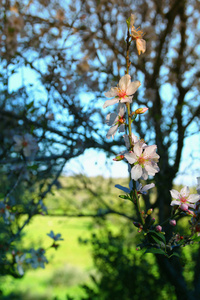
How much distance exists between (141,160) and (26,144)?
902mm

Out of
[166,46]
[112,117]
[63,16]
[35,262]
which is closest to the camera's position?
[112,117]

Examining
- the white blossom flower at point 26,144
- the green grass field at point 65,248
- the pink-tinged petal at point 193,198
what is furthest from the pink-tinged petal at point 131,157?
the green grass field at point 65,248

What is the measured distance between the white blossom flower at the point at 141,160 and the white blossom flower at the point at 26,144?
852 millimetres

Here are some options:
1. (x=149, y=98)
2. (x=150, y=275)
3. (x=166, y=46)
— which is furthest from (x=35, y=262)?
(x=166, y=46)

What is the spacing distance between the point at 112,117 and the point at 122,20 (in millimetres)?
2323

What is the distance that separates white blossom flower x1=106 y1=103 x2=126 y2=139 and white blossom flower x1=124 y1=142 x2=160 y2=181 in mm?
68

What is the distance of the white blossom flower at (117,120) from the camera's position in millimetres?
695

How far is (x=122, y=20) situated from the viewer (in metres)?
2.69

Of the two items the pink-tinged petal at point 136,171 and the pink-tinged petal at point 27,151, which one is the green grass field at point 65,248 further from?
the pink-tinged petal at point 136,171

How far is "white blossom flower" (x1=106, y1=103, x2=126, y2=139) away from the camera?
2.28 ft

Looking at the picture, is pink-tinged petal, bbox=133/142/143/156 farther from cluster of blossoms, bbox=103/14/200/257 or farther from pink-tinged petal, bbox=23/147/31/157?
pink-tinged petal, bbox=23/147/31/157

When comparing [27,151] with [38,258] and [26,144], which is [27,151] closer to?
[26,144]

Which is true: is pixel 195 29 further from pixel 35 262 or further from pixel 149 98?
pixel 35 262


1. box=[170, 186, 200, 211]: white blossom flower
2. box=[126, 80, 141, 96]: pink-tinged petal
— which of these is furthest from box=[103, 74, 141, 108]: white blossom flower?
box=[170, 186, 200, 211]: white blossom flower
